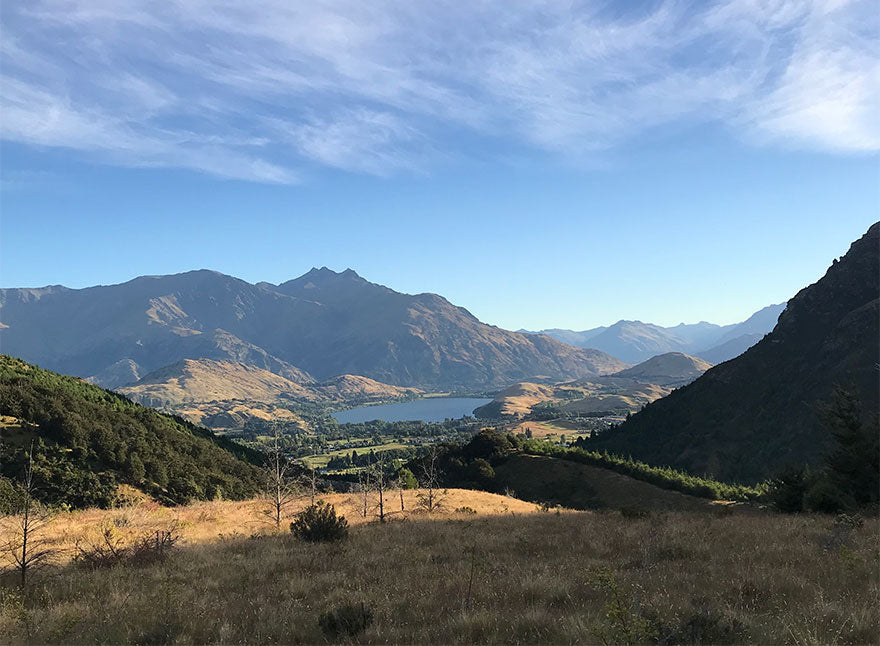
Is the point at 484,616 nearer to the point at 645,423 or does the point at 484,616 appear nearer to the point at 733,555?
the point at 733,555

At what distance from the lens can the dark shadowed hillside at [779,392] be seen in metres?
101

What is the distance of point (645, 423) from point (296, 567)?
14369 centimetres

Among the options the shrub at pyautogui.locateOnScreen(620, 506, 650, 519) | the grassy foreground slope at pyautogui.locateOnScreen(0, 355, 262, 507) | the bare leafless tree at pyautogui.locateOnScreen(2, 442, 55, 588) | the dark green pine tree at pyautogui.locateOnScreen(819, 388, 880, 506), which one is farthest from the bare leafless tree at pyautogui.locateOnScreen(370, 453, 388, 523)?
the dark green pine tree at pyautogui.locateOnScreen(819, 388, 880, 506)

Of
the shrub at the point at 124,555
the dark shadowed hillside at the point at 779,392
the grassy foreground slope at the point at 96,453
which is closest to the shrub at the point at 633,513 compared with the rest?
the shrub at the point at 124,555

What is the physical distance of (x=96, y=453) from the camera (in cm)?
4191

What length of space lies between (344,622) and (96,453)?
150ft

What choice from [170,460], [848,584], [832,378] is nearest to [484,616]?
[848,584]

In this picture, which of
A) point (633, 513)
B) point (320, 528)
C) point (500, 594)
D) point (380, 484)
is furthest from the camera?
point (380, 484)

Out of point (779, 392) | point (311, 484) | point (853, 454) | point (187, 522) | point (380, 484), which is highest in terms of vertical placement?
point (853, 454)

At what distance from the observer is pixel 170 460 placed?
47906 mm

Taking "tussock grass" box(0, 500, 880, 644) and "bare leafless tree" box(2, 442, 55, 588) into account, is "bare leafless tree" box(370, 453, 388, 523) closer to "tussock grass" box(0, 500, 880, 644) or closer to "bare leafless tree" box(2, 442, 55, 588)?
"tussock grass" box(0, 500, 880, 644)

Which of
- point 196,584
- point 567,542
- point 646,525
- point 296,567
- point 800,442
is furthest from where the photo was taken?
point 800,442

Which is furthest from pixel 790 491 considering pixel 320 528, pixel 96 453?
pixel 96 453

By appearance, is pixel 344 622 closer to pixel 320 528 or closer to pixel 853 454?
pixel 320 528
